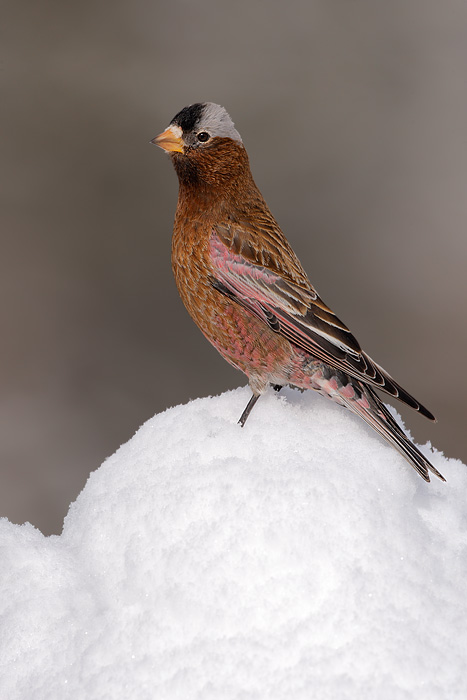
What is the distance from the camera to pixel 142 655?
6.06 ft

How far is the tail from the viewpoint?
2271 millimetres

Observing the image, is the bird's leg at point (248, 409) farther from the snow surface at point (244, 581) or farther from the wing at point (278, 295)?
the wing at point (278, 295)

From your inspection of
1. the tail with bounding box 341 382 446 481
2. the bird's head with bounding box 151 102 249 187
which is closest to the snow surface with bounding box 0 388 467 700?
the tail with bounding box 341 382 446 481

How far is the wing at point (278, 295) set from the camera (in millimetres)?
2635

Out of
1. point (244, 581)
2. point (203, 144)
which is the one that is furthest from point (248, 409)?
point (203, 144)

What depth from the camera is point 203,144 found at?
2.86 m

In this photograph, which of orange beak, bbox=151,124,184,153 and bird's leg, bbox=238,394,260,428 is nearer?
bird's leg, bbox=238,394,260,428

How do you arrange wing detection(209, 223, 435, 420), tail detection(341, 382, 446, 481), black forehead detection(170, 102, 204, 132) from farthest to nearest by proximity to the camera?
black forehead detection(170, 102, 204, 132)
wing detection(209, 223, 435, 420)
tail detection(341, 382, 446, 481)

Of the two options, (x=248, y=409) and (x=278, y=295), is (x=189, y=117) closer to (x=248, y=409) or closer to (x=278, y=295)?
(x=278, y=295)

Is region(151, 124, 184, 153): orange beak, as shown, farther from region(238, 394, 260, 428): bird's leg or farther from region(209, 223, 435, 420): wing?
region(238, 394, 260, 428): bird's leg

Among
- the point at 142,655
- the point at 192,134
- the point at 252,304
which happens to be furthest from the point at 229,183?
the point at 142,655

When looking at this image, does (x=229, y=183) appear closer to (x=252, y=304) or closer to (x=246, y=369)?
(x=252, y=304)

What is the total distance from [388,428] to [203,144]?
137cm

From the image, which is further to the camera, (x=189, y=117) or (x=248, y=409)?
(x=189, y=117)
